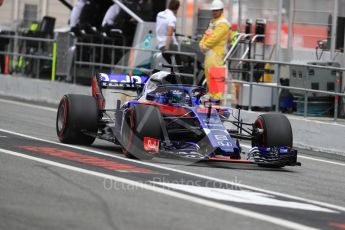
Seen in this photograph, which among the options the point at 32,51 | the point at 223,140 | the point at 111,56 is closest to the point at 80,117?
the point at 223,140

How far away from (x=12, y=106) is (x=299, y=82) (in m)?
7.15

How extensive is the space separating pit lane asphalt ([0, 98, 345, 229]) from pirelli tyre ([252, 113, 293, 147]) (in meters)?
0.38

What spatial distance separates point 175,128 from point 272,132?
4.18 feet

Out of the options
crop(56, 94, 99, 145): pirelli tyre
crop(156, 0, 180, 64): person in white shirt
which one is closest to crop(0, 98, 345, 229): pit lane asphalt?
crop(56, 94, 99, 145): pirelli tyre

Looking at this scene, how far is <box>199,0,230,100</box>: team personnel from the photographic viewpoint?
19250 millimetres

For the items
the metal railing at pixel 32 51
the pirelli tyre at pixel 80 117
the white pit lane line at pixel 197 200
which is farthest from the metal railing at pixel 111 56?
the white pit lane line at pixel 197 200

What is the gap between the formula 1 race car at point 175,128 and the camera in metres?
12.5

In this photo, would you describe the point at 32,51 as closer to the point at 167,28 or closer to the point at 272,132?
the point at 167,28

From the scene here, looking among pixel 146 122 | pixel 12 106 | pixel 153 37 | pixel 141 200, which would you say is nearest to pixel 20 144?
pixel 146 122

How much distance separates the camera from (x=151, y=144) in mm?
12484

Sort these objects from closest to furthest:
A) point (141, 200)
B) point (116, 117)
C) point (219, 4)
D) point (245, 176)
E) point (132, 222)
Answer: point (132, 222)
point (141, 200)
point (245, 176)
point (116, 117)
point (219, 4)

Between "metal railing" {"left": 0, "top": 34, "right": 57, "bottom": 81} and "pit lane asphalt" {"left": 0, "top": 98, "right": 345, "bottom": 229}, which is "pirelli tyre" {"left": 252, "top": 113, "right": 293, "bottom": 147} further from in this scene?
"metal railing" {"left": 0, "top": 34, "right": 57, "bottom": 81}

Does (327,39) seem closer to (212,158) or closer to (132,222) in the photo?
(212,158)

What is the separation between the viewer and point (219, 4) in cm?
1927
